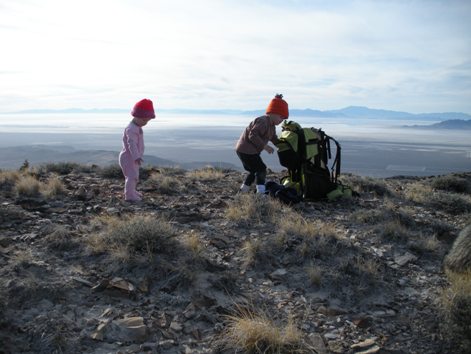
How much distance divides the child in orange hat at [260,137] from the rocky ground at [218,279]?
1172 millimetres

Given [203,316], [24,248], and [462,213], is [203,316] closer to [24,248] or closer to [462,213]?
→ [24,248]

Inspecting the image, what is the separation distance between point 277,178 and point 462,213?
3.96 metres

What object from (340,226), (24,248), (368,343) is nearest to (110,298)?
(24,248)

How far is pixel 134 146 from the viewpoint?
22.3ft

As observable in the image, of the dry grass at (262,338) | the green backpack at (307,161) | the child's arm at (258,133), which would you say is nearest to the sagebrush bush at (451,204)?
the green backpack at (307,161)

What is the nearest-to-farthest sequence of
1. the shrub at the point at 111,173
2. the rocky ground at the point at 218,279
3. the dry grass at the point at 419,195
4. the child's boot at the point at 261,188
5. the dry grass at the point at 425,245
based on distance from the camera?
1. the rocky ground at the point at 218,279
2. the dry grass at the point at 425,245
3. the child's boot at the point at 261,188
4. the dry grass at the point at 419,195
5. the shrub at the point at 111,173

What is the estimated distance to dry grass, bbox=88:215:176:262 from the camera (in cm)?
410

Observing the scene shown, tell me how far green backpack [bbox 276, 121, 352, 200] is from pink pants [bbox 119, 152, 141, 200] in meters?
2.40

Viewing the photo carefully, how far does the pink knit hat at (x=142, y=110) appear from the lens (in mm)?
6754

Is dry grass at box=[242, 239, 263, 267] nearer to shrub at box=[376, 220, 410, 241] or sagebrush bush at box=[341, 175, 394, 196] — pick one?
shrub at box=[376, 220, 410, 241]

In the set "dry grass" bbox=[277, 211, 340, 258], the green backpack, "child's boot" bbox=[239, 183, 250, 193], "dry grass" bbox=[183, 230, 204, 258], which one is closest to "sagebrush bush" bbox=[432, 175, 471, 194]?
the green backpack

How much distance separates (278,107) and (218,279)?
4048 mm

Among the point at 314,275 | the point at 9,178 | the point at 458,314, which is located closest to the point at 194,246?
the point at 314,275

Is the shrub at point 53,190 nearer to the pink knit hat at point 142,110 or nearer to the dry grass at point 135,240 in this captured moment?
the pink knit hat at point 142,110
